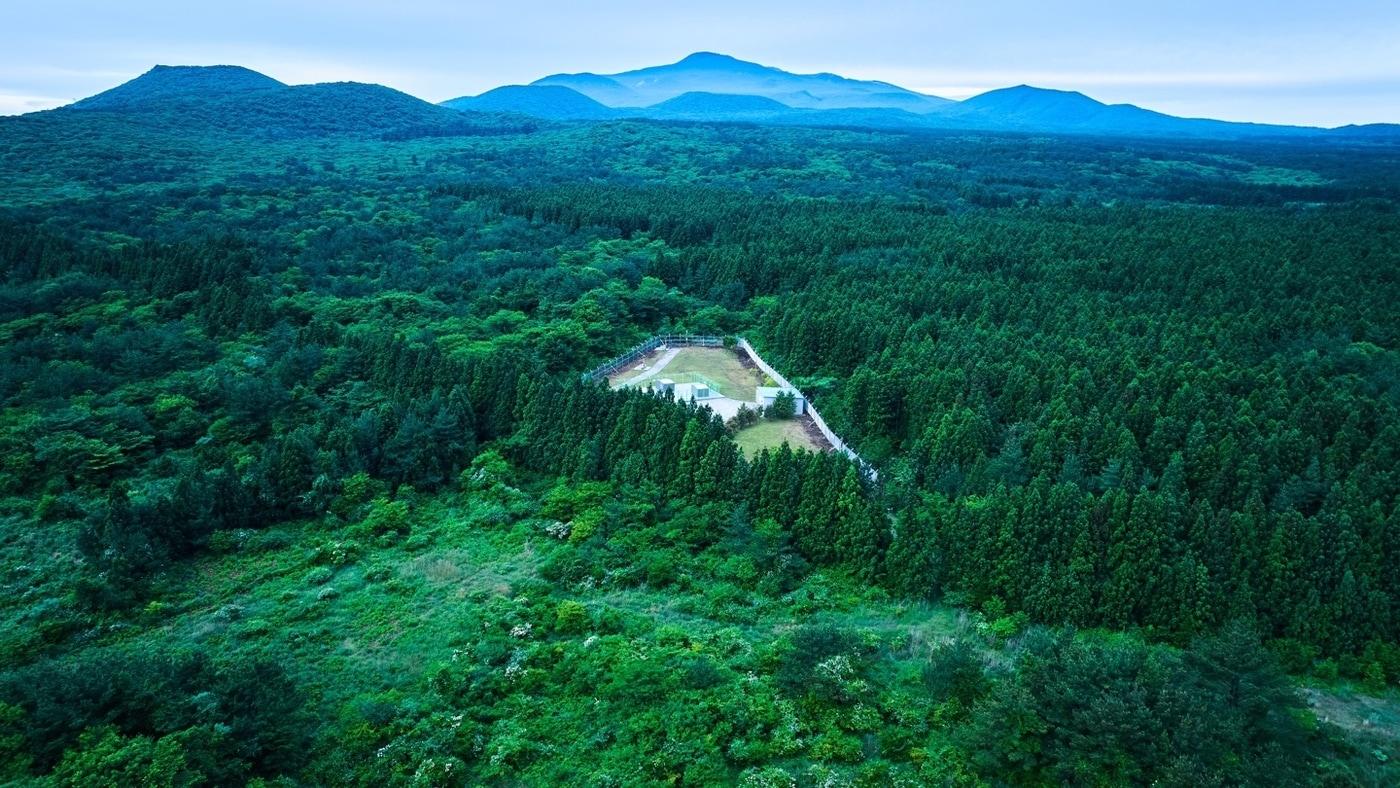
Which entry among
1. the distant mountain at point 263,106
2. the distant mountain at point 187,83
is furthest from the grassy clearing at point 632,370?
the distant mountain at point 187,83

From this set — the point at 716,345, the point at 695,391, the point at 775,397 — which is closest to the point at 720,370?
the point at 716,345

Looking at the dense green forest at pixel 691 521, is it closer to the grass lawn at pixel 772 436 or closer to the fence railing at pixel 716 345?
the fence railing at pixel 716 345

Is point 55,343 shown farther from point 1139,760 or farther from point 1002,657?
point 1139,760

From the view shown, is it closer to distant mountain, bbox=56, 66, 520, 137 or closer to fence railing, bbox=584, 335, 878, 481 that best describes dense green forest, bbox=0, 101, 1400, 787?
fence railing, bbox=584, 335, 878, 481

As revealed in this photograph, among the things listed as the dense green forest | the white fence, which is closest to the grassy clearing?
the dense green forest

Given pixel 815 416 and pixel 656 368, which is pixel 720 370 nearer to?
pixel 656 368
